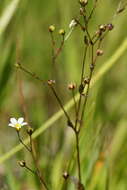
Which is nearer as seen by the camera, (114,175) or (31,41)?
(114,175)

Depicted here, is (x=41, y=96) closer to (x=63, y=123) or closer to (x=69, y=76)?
(x=69, y=76)

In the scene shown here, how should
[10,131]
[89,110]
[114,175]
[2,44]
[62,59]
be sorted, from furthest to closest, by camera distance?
[62,59], [10,131], [2,44], [114,175], [89,110]

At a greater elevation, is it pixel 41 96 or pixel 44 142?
pixel 41 96

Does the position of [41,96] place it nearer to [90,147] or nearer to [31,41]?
[31,41]

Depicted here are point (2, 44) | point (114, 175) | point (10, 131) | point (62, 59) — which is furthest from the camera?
point (62, 59)

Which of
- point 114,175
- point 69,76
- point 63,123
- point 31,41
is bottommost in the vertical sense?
point 114,175

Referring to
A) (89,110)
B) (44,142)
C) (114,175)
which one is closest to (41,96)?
(44,142)

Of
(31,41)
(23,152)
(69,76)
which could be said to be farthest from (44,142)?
(31,41)
